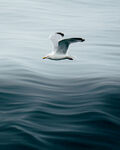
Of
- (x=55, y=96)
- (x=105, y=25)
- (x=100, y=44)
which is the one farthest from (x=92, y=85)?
(x=105, y=25)

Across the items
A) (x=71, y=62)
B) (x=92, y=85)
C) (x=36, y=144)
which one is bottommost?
(x=36, y=144)

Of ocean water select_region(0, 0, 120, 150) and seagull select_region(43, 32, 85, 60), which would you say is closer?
ocean water select_region(0, 0, 120, 150)

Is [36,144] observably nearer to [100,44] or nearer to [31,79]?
[31,79]

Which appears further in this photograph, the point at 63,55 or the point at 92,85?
the point at 92,85

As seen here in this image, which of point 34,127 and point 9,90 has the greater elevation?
point 9,90

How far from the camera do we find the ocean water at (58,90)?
1006 inches

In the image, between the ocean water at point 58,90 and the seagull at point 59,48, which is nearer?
the ocean water at point 58,90

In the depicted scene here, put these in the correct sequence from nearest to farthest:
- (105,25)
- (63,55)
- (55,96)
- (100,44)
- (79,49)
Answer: (63,55) < (55,96) < (79,49) < (100,44) < (105,25)

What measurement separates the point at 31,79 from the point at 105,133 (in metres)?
13.1

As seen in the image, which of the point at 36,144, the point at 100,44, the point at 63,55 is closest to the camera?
the point at 36,144

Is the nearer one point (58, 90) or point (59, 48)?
point (59, 48)

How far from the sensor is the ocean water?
83.9ft

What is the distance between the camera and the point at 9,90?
34.4 m

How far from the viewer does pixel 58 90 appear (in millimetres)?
34844
